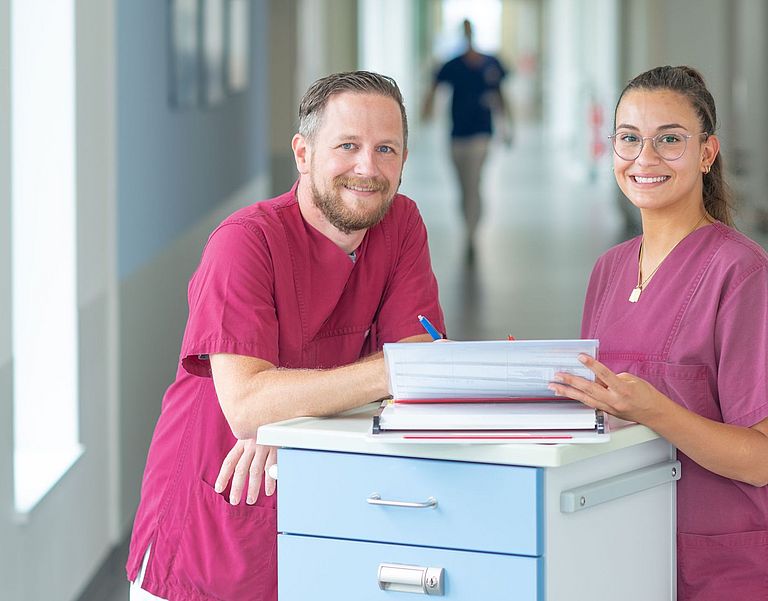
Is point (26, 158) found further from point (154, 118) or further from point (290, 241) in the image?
point (290, 241)

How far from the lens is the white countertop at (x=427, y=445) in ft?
4.99

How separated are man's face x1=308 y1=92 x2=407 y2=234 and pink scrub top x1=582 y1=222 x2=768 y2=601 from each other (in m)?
0.46

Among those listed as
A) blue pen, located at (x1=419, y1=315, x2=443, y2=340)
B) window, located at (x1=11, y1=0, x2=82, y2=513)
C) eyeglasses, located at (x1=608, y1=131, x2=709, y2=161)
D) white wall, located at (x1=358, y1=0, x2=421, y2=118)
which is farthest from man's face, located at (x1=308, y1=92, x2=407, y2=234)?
white wall, located at (x1=358, y1=0, x2=421, y2=118)

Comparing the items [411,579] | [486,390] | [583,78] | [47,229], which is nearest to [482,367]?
[486,390]

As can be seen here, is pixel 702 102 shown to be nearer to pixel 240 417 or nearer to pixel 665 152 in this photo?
pixel 665 152

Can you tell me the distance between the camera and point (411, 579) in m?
1.60

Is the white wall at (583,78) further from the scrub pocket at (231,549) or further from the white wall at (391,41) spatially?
the scrub pocket at (231,549)

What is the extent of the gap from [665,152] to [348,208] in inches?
19.7

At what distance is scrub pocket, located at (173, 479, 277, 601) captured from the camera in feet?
6.29

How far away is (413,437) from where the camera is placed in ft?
5.09

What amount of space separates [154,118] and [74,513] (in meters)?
1.76

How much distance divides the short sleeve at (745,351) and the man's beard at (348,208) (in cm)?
56

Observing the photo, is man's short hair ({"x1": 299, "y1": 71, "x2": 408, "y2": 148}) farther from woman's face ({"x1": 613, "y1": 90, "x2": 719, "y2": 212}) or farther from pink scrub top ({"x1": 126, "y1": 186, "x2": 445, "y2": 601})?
woman's face ({"x1": 613, "y1": 90, "x2": 719, "y2": 212})

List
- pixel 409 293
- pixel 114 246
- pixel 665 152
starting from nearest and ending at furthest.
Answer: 1. pixel 665 152
2. pixel 409 293
3. pixel 114 246
